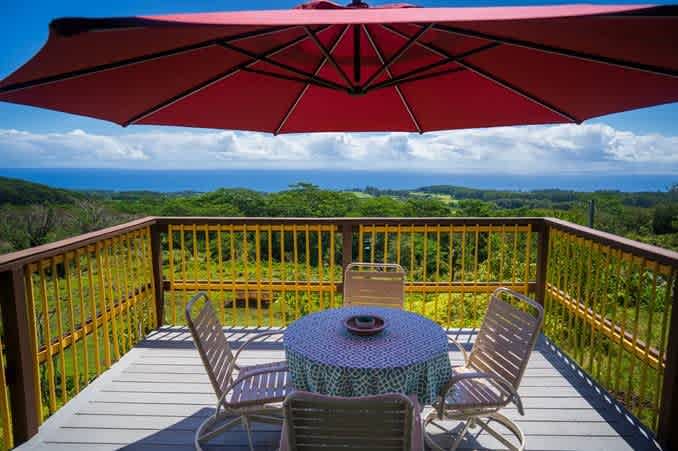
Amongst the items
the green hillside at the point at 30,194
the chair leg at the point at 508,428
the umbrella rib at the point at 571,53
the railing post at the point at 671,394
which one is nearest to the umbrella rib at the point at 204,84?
the umbrella rib at the point at 571,53

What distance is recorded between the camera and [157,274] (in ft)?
14.8

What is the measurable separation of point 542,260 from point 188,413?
369cm

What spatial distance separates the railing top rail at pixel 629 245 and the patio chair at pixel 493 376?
925 millimetres

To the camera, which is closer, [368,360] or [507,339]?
[368,360]

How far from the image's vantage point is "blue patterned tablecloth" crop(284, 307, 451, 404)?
1.97 m

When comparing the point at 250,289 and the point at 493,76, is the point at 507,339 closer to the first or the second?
the point at 493,76

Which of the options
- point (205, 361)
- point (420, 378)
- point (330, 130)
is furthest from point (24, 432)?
point (330, 130)

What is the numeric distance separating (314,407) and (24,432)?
231 centimetres

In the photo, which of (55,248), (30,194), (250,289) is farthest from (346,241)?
(30,194)

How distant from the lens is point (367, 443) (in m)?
1.49

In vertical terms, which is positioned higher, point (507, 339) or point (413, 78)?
point (413, 78)

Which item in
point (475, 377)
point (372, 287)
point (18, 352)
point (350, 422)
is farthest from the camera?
point (372, 287)

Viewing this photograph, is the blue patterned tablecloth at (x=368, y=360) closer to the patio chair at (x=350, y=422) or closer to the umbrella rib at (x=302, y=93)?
the patio chair at (x=350, y=422)

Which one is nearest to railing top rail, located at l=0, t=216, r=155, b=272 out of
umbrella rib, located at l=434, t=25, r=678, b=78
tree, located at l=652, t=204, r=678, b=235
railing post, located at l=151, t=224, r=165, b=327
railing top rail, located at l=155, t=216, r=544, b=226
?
railing post, located at l=151, t=224, r=165, b=327
